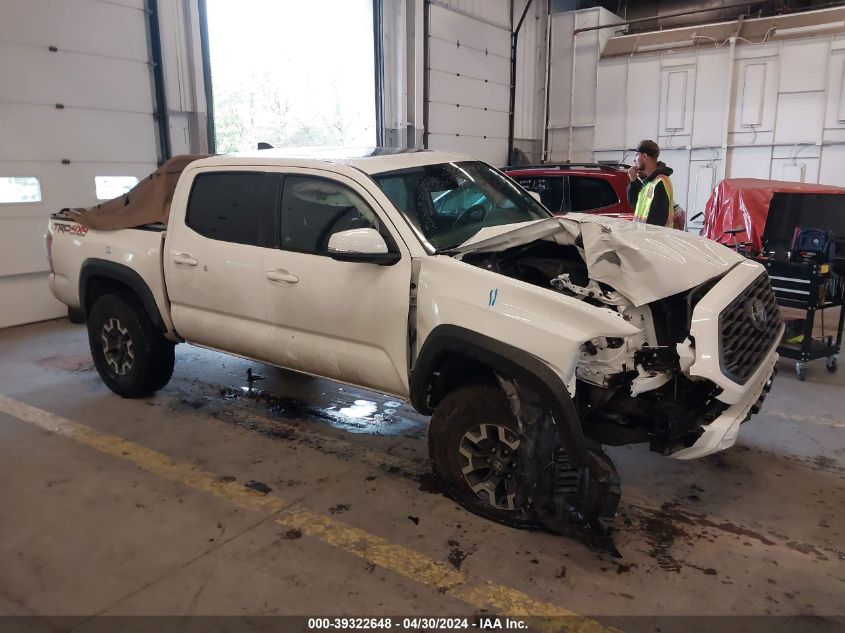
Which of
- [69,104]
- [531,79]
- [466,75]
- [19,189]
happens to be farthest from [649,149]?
[531,79]

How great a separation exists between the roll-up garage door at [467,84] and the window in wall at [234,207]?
27.6ft

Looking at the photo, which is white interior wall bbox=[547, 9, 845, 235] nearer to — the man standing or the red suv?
the red suv

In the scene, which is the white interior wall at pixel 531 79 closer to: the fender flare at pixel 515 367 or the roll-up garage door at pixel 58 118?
the roll-up garage door at pixel 58 118

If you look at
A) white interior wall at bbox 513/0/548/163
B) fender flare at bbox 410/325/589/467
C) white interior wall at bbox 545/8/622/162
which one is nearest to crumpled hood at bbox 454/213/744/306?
fender flare at bbox 410/325/589/467

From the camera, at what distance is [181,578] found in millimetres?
2758

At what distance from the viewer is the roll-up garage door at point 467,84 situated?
473 inches

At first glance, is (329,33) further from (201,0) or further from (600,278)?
(600,278)

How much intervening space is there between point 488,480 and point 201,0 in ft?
26.3

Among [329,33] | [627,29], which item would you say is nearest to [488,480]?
[329,33]

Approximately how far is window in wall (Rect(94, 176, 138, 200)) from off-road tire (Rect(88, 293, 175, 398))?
11.9 ft

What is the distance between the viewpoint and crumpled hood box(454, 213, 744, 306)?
116 inches

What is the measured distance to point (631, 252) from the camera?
297 centimetres

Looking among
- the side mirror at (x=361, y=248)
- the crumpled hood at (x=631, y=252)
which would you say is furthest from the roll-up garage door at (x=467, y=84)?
the side mirror at (x=361, y=248)

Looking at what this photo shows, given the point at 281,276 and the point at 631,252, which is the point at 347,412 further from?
the point at 631,252
